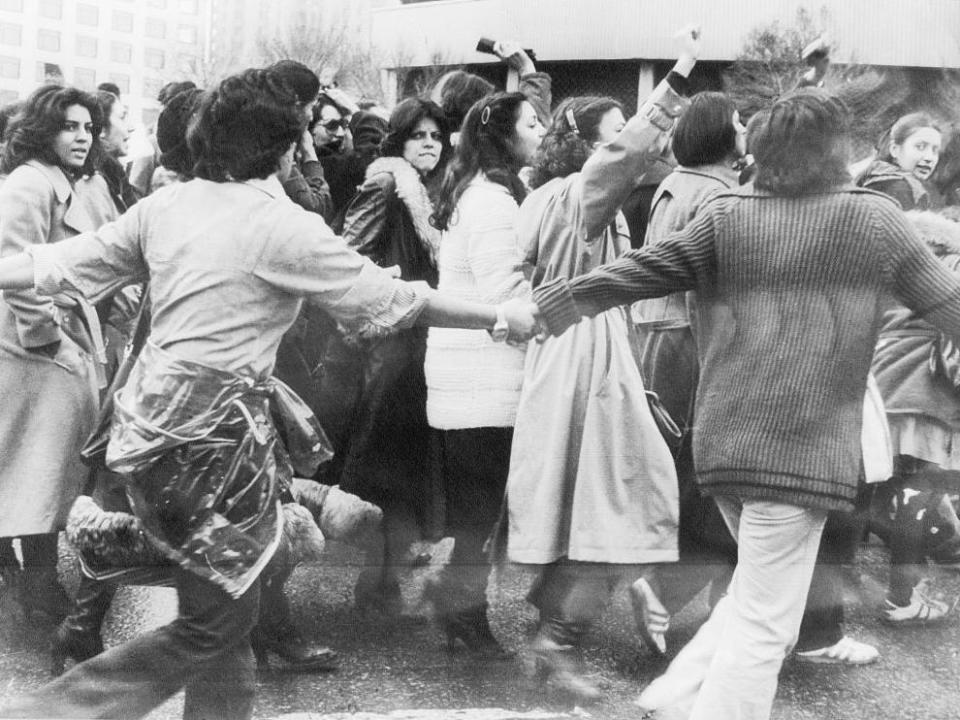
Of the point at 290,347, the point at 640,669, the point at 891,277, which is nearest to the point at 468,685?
the point at 640,669

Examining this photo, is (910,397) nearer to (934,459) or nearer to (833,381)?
(934,459)

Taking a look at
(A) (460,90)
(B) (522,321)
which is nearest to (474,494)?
(B) (522,321)

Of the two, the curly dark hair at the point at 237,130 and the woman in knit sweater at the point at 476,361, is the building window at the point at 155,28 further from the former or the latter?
the curly dark hair at the point at 237,130

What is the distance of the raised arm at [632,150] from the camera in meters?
3.48

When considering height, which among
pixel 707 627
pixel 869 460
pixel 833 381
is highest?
pixel 833 381

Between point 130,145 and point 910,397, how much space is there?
3.07 m

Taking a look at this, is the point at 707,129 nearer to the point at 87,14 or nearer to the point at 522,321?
the point at 522,321

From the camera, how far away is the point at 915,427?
449cm

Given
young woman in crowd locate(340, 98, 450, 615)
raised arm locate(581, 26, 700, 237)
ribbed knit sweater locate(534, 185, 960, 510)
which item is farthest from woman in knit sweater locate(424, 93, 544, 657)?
ribbed knit sweater locate(534, 185, 960, 510)

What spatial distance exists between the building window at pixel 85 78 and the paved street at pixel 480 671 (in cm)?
175

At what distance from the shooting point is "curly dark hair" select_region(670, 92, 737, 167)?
161 inches

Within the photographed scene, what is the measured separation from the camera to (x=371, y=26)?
15.1ft

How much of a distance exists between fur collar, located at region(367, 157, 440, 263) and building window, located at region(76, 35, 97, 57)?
102cm

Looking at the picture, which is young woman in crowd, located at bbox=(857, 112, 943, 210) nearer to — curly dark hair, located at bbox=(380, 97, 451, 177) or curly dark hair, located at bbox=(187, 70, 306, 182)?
curly dark hair, located at bbox=(380, 97, 451, 177)
